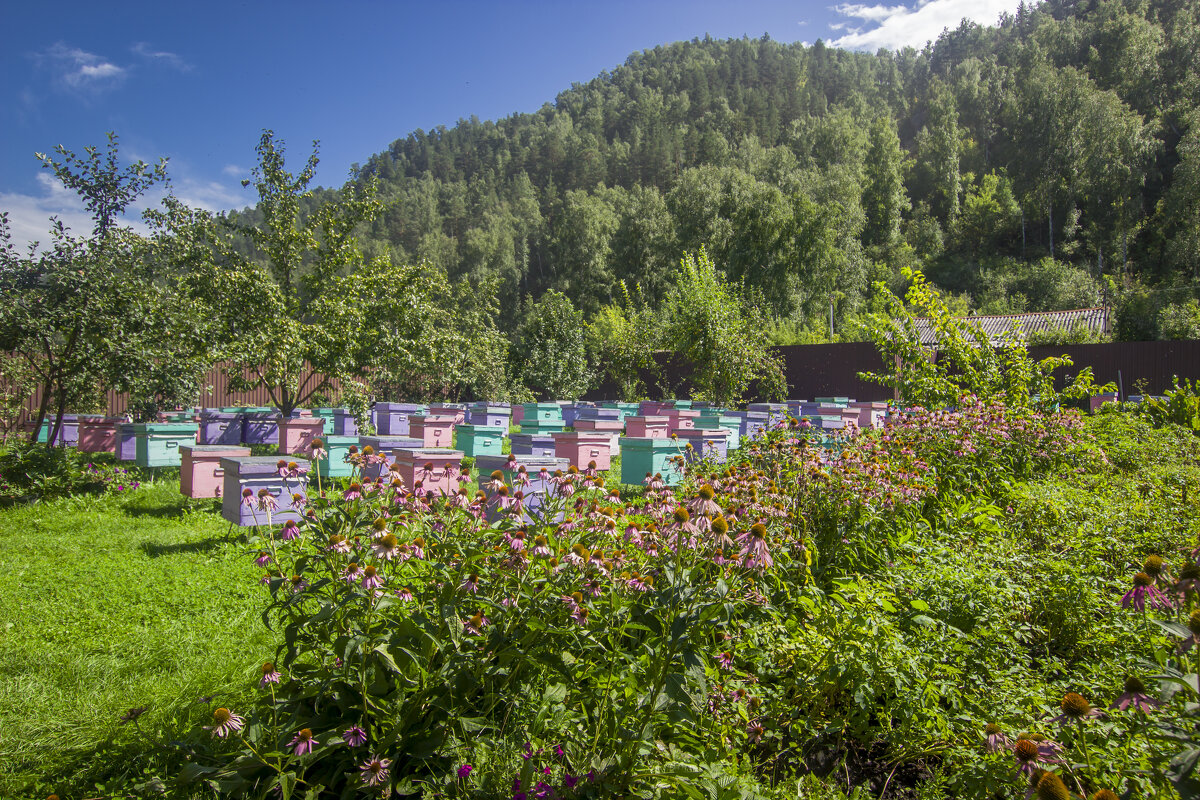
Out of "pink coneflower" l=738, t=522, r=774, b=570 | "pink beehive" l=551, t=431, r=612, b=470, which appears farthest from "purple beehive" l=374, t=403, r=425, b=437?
"pink coneflower" l=738, t=522, r=774, b=570

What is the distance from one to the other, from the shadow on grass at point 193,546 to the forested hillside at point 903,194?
11.4 m

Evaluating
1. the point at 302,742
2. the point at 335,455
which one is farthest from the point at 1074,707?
the point at 335,455

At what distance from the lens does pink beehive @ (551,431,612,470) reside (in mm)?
7922

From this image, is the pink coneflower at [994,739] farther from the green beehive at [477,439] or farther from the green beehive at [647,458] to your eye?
the green beehive at [477,439]

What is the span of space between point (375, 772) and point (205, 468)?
568cm

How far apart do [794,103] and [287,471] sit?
7656cm

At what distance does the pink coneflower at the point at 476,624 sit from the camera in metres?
2.05

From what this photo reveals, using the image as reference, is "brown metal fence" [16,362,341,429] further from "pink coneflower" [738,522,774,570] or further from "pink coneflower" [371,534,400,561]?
"pink coneflower" [738,522,774,570]

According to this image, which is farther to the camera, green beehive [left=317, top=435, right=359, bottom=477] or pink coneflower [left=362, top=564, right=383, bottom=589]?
green beehive [left=317, top=435, right=359, bottom=477]

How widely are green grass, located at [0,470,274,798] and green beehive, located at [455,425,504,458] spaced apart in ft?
10.9

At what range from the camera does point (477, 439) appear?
9.27 meters

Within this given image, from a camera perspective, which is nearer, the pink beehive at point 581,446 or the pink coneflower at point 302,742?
the pink coneflower at point 302,742

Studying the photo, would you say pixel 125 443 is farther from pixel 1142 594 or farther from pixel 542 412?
pixel 1142 594

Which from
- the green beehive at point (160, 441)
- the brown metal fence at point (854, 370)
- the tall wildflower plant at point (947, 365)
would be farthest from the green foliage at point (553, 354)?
the tall wildflower plant at point (947, 365)
